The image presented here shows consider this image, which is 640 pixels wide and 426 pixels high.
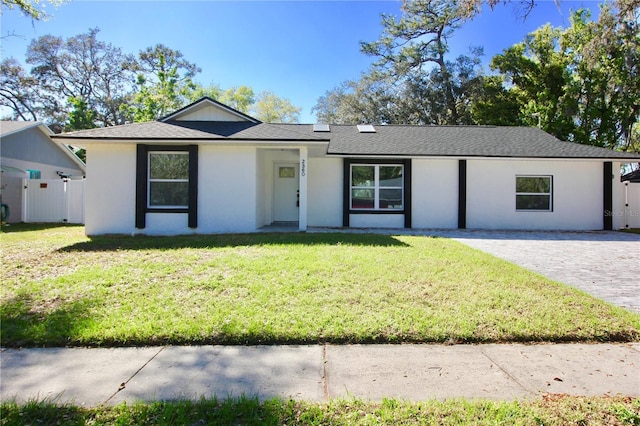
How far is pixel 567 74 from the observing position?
72.8ft

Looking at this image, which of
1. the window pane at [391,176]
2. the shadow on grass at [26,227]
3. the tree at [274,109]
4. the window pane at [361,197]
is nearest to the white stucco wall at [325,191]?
the window pane at [361,197]

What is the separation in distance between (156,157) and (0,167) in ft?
30.1

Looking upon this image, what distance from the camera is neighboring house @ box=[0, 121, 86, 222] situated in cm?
1574

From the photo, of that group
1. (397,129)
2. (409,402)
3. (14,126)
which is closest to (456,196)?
(397,129)

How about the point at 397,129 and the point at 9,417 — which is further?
the point at 397,129

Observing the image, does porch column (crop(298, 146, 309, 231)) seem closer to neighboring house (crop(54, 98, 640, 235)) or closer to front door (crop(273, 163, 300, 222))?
neighboring house (crop(54, 98, 640, 235))

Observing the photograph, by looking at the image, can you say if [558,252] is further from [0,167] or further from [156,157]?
[0,167]

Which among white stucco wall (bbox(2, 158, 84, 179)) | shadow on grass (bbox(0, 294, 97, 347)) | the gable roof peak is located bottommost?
shadow on grass (bbox(0, 294, 97, 347))

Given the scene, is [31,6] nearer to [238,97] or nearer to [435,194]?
[435,194]

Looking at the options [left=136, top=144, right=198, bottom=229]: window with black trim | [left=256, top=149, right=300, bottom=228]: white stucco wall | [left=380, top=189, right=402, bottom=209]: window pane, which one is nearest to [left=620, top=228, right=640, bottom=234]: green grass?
[left=380, top=189, right=402, bottom=209]: window pane

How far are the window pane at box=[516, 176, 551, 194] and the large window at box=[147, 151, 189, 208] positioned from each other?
12.3 m

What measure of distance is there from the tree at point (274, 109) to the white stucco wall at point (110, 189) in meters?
34.3

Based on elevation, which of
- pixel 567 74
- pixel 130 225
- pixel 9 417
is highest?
pixel 567 74

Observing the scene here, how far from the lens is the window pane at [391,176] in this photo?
13.7 metres
